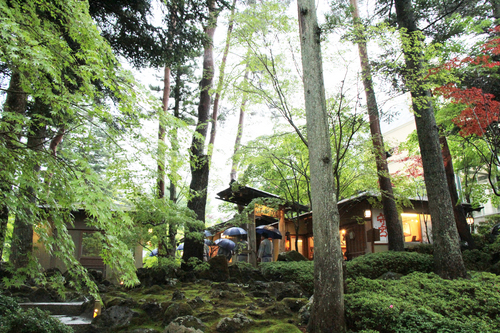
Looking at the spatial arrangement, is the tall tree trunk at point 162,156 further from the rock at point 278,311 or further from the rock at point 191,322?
the rock at point 278,311

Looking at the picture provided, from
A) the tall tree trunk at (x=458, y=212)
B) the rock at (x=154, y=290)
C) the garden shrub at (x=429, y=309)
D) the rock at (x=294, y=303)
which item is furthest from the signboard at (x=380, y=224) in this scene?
the rock at (x=154, y=290)

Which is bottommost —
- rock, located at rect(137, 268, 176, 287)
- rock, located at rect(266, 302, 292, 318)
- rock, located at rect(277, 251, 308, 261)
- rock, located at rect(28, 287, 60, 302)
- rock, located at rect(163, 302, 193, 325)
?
rock, located at rect(266, 302, 292, 318)

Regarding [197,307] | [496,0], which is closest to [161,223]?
[197,307]

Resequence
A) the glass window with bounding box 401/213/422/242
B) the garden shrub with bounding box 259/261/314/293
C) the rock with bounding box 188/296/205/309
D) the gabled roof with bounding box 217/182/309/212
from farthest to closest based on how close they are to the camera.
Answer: the glass window with bounding box 401/213/422/242, the gabled roof with bounding box 217/182/309/212, the garden shrub with bounding box 259/261/314/293, the rock with bounding box 188/296/205/309

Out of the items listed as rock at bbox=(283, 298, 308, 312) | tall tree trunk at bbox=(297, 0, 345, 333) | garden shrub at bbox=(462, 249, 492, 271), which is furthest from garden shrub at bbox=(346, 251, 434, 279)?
tall tree trunk at bbox=(297, 0, 345, 333)

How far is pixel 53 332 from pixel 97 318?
89 cm

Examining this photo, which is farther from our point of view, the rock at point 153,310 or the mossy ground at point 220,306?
the rock at point 153,310

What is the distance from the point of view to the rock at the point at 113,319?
451cm

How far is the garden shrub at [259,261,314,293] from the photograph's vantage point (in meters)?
7.28

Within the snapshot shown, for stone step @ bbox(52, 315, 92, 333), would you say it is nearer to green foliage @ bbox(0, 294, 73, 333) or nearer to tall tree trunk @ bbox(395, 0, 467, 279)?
green foliage @ bbox(0, 294, 73, 333)

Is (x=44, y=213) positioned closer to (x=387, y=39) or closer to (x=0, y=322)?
(x=0, y=322)

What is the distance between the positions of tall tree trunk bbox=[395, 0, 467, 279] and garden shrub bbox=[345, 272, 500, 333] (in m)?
1.73

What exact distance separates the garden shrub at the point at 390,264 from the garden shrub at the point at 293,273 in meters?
1.38

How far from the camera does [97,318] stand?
181 inches
